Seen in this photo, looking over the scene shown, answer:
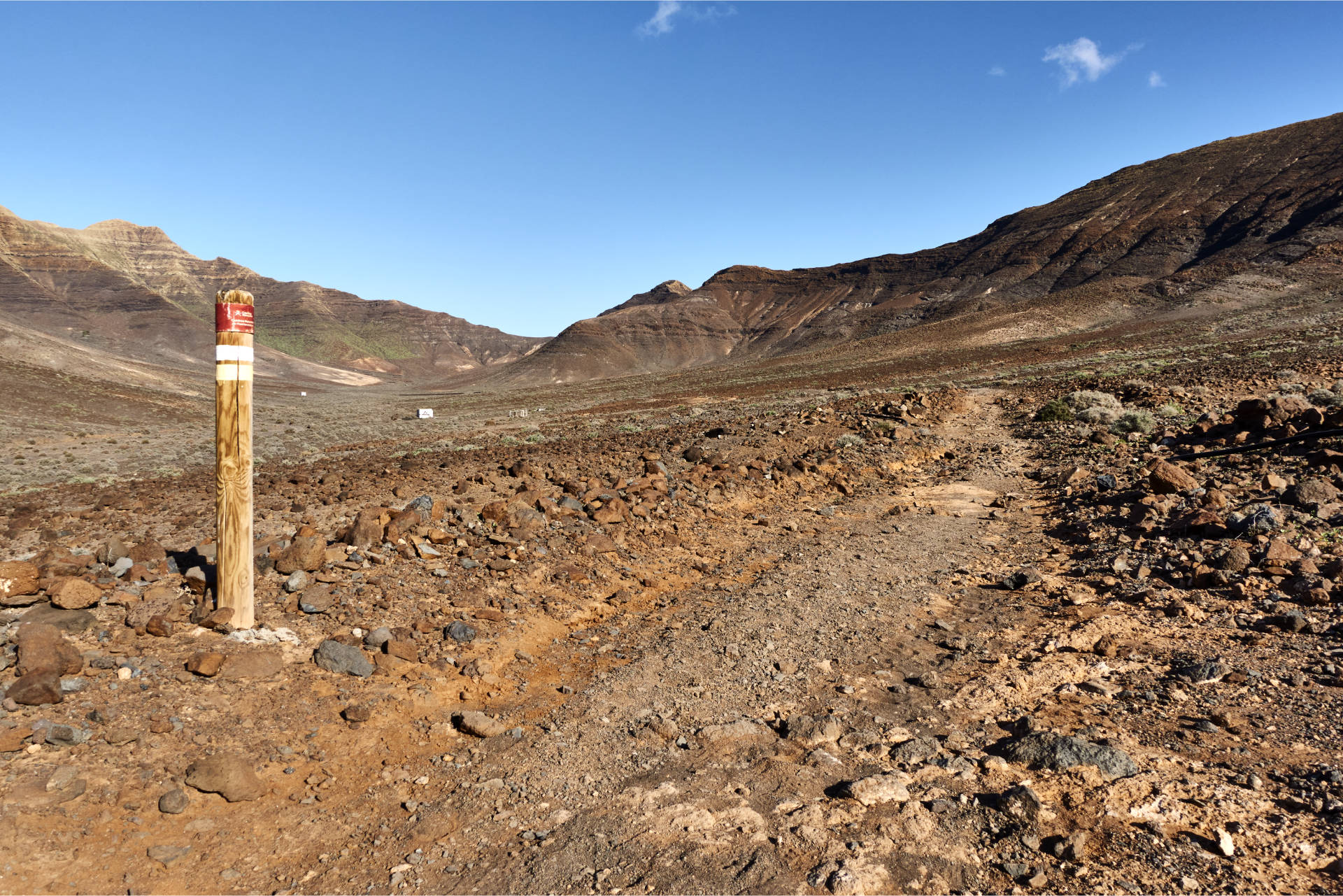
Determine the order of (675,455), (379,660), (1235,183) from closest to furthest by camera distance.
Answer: (379,660)
(675,455)
(1235,183)

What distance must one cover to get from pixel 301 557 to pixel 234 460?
1283 millimetres

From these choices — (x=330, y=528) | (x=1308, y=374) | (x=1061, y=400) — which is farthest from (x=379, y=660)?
(x=1308, y=374)

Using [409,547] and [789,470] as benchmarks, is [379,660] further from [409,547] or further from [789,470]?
[789,470]

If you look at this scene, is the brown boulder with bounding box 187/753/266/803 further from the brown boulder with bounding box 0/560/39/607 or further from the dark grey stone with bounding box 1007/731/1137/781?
the dark grey stone with bounding box 1007/731/1137/781

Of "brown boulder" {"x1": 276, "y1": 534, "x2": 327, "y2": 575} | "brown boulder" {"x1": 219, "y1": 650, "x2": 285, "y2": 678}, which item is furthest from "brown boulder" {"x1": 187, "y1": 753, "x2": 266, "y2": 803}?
"brown boulder" {"x1": 276, "y1": 534, "x2": 327, "y2": 575}

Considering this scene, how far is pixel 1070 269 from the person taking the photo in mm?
86875

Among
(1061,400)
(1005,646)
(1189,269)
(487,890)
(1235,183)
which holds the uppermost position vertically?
(1235,183)

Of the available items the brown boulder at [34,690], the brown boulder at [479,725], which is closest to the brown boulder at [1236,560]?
the brown boulder at [479,725]

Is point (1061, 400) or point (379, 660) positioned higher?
point (1061, 400)

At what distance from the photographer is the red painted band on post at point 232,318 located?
183 inches

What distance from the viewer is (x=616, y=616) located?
622 cm

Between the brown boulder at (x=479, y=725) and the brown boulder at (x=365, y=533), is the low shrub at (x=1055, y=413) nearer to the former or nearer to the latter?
the brown boulder at (x=365, y=533)

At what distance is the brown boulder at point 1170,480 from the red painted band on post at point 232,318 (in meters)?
9.12

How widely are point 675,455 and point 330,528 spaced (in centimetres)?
596
